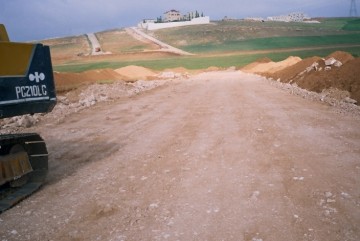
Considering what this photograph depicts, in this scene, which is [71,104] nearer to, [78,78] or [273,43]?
[78,78]

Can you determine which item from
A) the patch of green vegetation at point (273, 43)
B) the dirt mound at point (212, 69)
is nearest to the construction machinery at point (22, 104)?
the dirt mound at point (212, 69)

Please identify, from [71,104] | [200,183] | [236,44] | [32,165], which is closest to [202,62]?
[236,44]

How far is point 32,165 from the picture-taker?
21.5 feet

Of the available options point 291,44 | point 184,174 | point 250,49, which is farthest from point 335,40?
point 184,174

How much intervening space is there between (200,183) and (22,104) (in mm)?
3211

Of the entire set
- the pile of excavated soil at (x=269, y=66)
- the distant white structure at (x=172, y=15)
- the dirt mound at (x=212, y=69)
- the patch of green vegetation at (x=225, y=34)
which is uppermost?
the distant white structure at (x=172, y=15)

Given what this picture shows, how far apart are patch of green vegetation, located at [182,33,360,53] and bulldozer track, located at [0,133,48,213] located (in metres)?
66.4

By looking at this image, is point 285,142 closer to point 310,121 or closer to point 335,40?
point 310,121

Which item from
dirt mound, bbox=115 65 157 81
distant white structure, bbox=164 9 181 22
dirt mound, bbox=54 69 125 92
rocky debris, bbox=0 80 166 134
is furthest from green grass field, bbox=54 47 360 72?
distant white structure, bbox=164 9 181 22

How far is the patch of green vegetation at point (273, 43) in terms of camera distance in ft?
229

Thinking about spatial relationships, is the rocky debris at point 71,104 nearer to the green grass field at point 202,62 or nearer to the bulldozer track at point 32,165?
the bulldozer track at point 32,165

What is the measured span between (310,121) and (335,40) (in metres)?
67.0

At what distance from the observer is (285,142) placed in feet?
29.6

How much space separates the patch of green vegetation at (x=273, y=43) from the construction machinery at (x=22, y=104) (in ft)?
218
